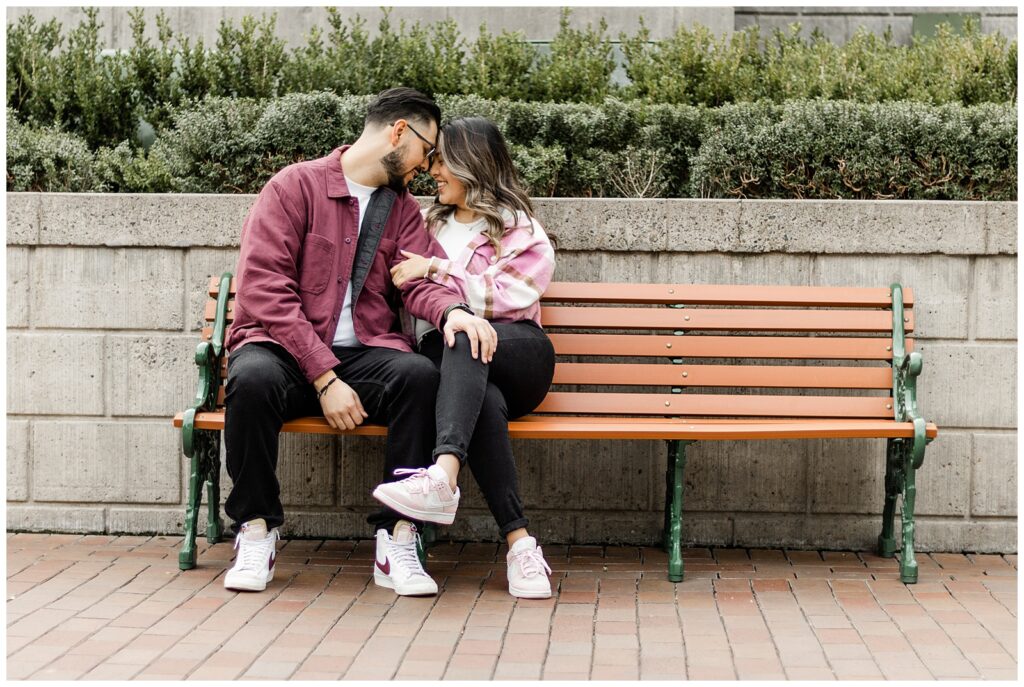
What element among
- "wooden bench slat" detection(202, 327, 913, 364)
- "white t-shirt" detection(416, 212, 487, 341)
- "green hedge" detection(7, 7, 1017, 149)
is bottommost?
"wooden bench slat" detection(202, 327, 913, 364)

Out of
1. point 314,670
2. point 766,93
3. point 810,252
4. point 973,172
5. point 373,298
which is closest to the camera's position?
point 314,670

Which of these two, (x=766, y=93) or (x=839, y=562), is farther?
(x=766, y=93)

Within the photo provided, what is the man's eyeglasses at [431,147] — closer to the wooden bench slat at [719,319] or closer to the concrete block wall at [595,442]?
the concrete block wall at [595,442]

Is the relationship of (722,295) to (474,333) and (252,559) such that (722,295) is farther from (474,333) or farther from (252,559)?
(252,559)

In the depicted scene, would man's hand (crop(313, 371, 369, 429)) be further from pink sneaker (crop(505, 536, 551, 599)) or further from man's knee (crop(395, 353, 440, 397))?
pink sneaker (crop(505, 536, 551, 599))

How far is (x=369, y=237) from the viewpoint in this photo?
4.41 m

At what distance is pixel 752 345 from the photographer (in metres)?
4.65

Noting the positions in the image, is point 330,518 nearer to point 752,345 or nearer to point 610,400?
point 610,400

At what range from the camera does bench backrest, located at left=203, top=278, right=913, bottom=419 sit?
181 inches

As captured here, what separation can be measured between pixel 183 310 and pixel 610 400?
1799mm

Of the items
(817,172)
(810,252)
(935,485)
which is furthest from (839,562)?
(817,172)

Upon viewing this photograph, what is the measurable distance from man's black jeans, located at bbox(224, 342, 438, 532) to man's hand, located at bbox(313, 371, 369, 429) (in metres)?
0.07

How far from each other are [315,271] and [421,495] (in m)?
0.96

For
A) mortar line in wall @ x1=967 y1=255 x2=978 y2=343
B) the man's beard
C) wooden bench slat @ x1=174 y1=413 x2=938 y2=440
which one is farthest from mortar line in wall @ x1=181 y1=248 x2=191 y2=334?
mortar line in wall @ x1=967 y1=255 x2=978 y2=343
